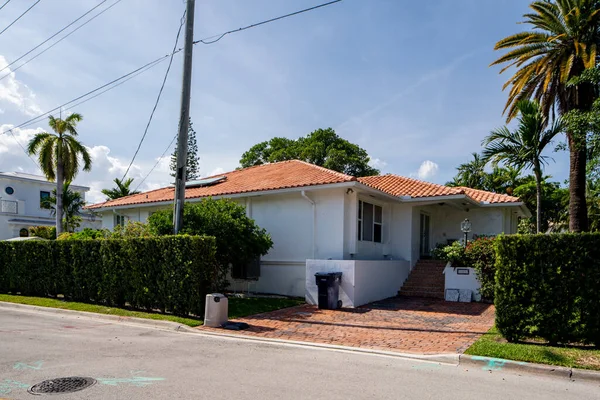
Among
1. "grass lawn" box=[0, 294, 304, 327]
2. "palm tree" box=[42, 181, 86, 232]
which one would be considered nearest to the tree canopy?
"palm tree" box=[42, 181, 86, 232]

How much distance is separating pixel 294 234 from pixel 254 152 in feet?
102

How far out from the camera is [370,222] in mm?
16500

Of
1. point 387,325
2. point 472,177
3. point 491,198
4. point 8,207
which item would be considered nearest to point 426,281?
point 491,198

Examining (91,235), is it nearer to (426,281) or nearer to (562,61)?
(426,281)

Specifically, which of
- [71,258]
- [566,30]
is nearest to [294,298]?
[71,258]

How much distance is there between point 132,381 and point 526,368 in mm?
5659

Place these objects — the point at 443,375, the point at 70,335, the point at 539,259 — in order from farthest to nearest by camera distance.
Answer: the point at 70,335
the point at 539,259
the point at 443,375

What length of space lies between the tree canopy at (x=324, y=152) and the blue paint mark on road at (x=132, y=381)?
34858 mm

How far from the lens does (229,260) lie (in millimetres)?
14219

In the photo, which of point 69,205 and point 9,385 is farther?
point 69,205

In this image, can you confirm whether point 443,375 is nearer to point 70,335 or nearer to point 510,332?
point 510,332

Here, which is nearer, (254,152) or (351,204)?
(351,204)

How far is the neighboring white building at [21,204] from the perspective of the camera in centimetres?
3538

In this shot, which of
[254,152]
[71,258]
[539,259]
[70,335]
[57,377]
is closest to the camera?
[57,377]
